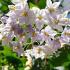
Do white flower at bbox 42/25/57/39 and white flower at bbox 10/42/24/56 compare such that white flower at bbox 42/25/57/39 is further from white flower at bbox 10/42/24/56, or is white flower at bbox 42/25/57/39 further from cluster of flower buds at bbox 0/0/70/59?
white flower at bbox 10/42/24/56

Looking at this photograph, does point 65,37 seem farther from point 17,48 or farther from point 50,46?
point 17,48

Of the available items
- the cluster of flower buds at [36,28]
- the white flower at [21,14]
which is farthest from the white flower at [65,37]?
the white flower at [21,14]

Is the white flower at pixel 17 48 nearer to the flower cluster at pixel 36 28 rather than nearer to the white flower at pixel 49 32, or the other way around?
the flower cluster at pixel 36 28

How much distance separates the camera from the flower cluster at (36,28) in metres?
0.91

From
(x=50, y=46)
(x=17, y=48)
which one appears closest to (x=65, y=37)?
(x=50, y=46)

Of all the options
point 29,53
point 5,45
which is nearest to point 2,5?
point 5,45

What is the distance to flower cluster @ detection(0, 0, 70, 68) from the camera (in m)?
0.91

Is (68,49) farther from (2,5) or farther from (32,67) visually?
(2,5)

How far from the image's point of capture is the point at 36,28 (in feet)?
3.08

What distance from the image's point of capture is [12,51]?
1021 mm

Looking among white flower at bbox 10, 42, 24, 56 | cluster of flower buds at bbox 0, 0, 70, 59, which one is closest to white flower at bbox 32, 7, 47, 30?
cluster of flower buds at bbox 0, 0, 70, 59

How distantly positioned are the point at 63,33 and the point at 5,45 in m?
0.22

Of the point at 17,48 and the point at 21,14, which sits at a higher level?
the point at 21,14

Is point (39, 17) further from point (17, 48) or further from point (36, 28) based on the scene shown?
point (17, 48)
